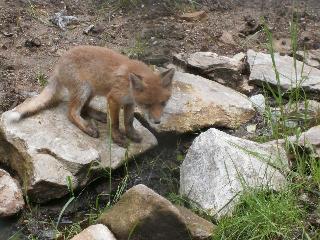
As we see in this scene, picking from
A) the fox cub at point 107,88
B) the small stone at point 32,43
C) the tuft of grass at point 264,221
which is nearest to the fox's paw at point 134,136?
the fox cub at point 107,88

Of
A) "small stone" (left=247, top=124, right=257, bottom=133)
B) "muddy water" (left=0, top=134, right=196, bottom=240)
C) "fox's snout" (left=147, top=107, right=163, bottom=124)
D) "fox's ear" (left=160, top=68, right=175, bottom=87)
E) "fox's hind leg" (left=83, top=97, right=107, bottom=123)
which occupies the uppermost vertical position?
"fox's ear" (left=160, top=68, right=175, bottom=87)

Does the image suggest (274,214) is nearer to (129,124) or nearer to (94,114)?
(129,124)

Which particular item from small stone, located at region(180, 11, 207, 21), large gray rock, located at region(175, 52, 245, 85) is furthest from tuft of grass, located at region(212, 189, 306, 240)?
small stone, located at region(180, 11, 207, 21)

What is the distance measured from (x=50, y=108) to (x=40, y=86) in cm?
72

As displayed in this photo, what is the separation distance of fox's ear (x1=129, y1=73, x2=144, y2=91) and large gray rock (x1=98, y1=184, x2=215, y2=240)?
1379 mm

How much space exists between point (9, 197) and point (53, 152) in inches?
22.5

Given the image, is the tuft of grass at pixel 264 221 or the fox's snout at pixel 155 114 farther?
the fox's snout at pixel 155 114

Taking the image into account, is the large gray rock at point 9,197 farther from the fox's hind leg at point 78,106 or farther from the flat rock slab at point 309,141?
the flat rock slab at point 309,141

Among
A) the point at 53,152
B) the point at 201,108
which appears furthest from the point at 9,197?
the point at 201,108

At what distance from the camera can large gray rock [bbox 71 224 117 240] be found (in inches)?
195

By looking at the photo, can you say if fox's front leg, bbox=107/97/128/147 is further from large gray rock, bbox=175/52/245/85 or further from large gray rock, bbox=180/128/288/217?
large gray rock, bbox=175/52/245/85

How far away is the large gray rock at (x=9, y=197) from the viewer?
18.1ft

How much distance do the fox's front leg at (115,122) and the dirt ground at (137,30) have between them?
3.71ft

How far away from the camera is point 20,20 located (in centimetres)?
820
